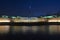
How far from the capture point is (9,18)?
40.0 meters

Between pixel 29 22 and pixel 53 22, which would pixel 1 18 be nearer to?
pixel 29 22

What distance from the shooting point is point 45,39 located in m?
10.5

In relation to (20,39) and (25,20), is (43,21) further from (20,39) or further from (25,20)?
(20,39)

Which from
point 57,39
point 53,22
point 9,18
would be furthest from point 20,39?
point 53,22

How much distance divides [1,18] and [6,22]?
3.98ft

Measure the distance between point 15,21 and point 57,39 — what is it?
3136cm

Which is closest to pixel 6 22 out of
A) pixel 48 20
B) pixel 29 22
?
pixel 29 22

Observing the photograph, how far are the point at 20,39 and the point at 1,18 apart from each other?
31241 mm

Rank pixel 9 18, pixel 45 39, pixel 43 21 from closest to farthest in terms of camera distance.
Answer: pixel 45 39 < pixel 9 18 < pixel 43 21


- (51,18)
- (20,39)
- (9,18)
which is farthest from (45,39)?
(51,18)

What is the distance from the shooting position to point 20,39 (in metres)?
10.6

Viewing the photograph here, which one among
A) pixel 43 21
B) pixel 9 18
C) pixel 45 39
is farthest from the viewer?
pixel 43 21

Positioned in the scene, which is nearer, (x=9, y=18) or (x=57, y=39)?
(x=57, y=39)

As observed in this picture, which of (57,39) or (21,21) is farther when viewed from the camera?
(21,21)
